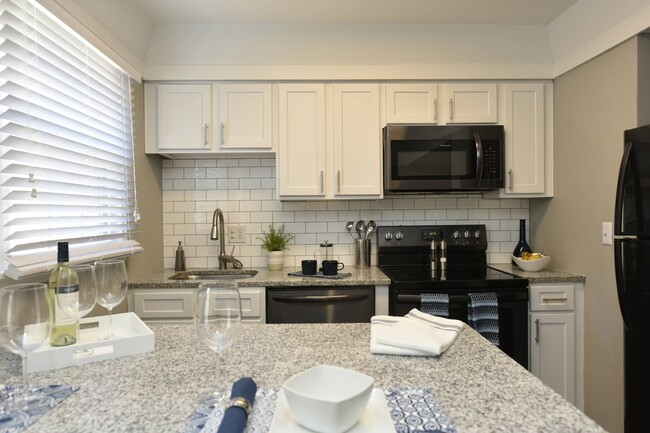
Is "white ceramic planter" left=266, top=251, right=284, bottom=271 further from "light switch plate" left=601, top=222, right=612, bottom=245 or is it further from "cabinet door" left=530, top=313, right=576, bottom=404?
"light switch plate" left=601, top=222, right=612, bottom=245

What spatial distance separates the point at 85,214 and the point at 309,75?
5.21 feet

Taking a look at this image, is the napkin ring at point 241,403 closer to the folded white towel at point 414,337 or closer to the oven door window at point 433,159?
the folded white towel at point 414,337

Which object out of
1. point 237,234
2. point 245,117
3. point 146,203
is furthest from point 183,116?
point 237,234

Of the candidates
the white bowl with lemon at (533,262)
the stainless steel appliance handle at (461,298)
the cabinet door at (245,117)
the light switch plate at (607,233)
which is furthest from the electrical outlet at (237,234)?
the light switch plate at (607,233)

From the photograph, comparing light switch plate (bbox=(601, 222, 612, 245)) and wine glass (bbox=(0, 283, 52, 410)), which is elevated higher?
light switch plate (bbox=(601, 222, 612, 245))

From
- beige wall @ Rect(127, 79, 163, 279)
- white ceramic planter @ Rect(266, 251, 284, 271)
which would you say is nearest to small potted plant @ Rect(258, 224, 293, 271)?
white ceramic planter @ Rect(266, 251, 284, 271)

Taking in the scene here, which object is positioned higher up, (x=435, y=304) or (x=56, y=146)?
(x=56, y=146)

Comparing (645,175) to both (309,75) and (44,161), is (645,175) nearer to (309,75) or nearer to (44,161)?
(309,75)

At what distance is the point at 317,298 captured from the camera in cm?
232

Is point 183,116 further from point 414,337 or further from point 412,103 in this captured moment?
point 414,337

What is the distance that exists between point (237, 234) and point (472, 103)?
Answer: 1944mm

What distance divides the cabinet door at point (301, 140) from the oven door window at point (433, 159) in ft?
1.66

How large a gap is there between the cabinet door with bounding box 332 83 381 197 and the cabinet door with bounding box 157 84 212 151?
2.88 ft

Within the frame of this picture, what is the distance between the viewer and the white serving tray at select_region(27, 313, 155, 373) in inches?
37.9
